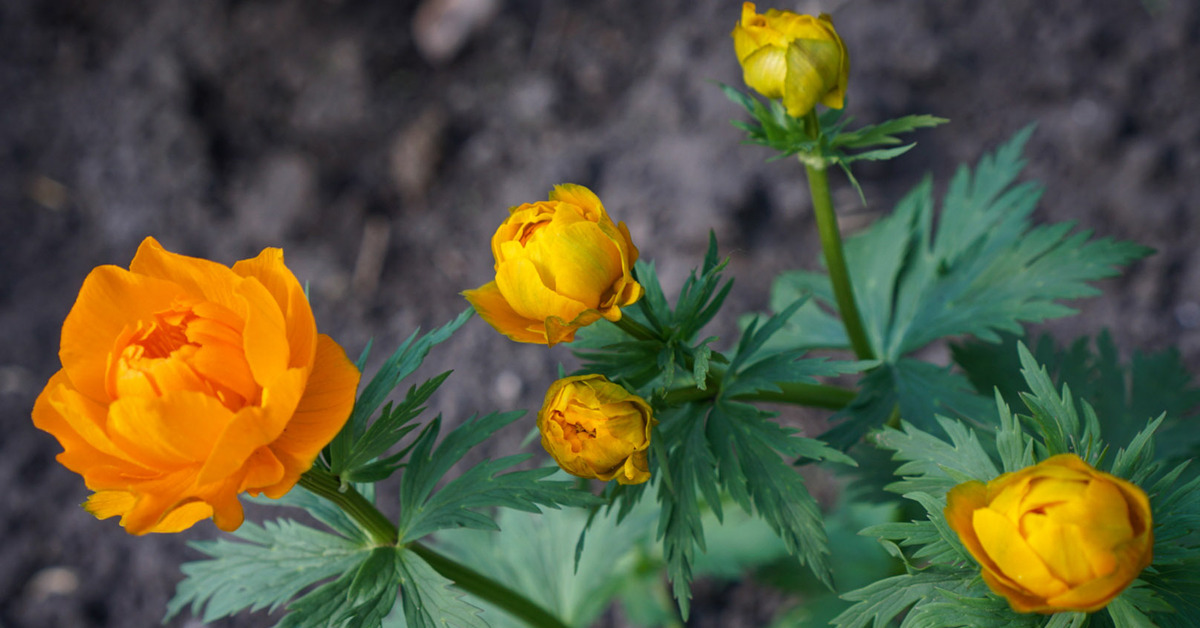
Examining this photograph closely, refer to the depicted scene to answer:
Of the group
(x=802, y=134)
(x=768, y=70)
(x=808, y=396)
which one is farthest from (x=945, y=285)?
(x=768, y=70)

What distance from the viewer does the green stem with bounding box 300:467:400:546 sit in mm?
1016

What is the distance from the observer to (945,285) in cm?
162

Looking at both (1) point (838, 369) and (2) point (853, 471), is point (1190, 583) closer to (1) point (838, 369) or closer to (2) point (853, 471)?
(1) point (838, 369)

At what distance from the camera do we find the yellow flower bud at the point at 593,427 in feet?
3.11

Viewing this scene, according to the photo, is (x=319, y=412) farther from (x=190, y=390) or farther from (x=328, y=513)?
(x=328, y=513)

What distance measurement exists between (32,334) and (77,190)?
571 millimetres

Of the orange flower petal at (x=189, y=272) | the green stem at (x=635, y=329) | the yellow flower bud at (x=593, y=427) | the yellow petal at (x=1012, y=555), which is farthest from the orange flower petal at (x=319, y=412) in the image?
the yellow petal at (x=1012, y=555)

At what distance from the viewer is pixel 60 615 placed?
2.41 meters

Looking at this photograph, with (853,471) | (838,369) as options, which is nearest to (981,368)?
(853,471)

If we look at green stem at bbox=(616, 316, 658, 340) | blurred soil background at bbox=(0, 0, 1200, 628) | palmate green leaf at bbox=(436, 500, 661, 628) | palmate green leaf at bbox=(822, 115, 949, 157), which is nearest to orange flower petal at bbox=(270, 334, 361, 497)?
green stem at bbox=(616, 316, 658, 340)

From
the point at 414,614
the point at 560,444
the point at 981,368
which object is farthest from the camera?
the point at 981,368

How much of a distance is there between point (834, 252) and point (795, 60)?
1.30 ft

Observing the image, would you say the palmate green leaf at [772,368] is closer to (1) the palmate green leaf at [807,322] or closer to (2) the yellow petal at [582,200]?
(2) the yellow petal at [582,200]

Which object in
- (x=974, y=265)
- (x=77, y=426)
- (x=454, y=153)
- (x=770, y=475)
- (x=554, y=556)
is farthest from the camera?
(x=454, y=153)
